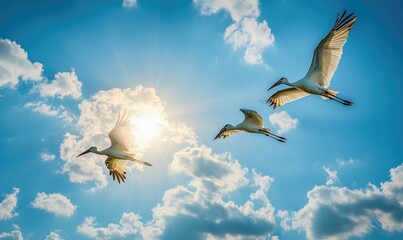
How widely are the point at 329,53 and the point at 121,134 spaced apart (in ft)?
39.7

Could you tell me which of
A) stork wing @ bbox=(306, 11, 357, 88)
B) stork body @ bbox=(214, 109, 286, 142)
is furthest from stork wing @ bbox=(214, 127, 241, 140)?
stork wing @ bbox=(306, 11, 357, 88)

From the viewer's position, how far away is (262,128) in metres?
24.1

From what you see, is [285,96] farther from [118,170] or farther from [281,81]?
[118,170]

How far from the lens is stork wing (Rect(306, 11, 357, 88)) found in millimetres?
20516

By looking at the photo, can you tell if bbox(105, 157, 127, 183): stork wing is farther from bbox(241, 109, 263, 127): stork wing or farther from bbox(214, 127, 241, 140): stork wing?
bbox(241, 109, 263, 127): stork wing

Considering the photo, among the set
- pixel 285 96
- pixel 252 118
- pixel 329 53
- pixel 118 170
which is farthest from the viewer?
pixel 118 170

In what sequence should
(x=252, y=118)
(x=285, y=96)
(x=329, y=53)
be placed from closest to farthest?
(x=329, y=53)
(x=252, y=118)
(x=285, y=96)

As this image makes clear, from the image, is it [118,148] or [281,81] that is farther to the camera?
[118,148]

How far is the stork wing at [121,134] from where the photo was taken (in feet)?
84.4

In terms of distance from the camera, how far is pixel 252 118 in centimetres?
2395

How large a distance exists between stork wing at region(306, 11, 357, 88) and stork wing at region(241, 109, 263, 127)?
10.6 ft

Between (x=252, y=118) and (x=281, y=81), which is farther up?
(x=281, y=81)

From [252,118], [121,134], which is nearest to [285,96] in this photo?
[252,118]

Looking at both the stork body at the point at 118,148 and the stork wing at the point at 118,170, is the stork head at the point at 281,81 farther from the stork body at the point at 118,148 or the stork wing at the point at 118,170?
the stork wing at the point at 118,170
